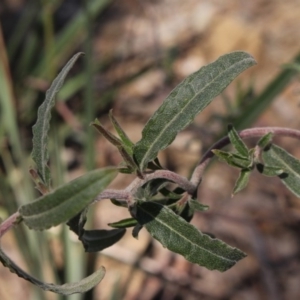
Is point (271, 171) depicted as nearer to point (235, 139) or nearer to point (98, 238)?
point (235, 139)

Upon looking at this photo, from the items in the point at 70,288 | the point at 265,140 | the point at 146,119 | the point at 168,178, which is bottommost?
the point at 70,288

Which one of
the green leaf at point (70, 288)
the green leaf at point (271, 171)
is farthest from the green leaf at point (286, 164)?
the green leaf at point (70, 288)

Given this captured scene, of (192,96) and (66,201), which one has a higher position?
(192,96)

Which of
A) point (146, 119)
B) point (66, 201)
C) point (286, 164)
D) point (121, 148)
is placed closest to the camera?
point (66, 201)

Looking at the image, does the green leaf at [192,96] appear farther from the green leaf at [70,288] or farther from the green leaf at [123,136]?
the green leaf at [70,288]

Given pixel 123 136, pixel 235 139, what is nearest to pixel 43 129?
pixel 123 136

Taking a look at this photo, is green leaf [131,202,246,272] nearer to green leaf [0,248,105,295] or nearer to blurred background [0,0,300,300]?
green leaf [0,248,105,295]

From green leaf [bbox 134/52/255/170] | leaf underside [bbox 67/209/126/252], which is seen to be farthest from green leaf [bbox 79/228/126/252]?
green leaf [bbox 134/52/255/170]
